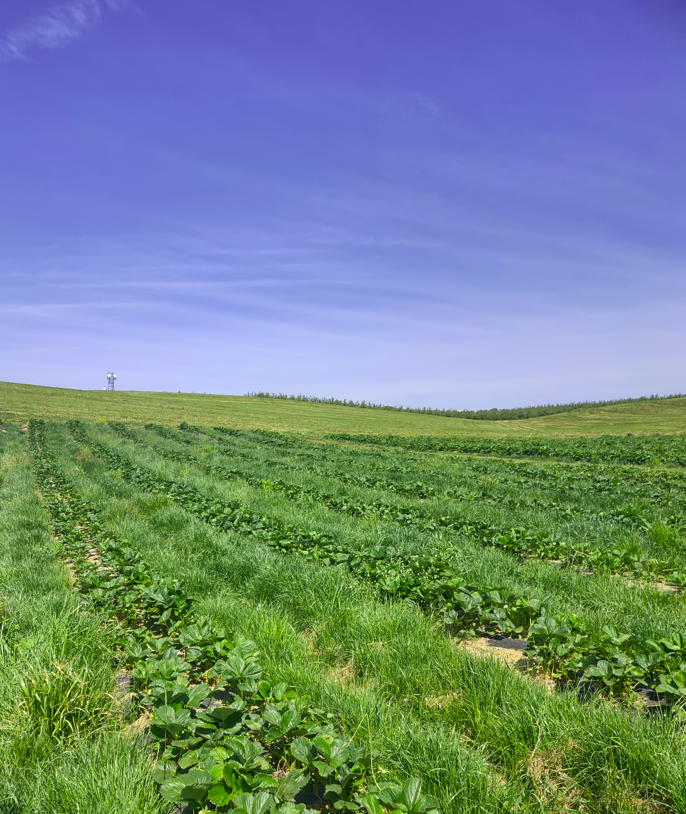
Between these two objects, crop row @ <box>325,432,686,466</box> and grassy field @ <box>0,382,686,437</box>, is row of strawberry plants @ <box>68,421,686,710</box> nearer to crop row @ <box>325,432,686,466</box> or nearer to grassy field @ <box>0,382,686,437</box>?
crop row @ <box>325,432,686,466</box>

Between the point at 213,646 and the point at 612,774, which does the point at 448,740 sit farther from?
the point at 213,646

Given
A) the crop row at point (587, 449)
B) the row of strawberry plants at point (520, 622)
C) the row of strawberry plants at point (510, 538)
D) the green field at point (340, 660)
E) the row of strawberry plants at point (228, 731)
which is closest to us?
the row of strawberry plants at point (228, 731)

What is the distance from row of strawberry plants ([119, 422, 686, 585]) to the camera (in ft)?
19.6

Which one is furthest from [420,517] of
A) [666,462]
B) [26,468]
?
[666,462]

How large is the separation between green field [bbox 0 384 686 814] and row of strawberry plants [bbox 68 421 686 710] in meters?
0.02

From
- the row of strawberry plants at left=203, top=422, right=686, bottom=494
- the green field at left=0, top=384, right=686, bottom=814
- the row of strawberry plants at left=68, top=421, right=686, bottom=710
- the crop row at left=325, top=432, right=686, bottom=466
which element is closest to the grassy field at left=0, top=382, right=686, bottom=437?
the row of strawberry plants at left=203, top=422, right=686, bottom=494

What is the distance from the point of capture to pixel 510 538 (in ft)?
23.1

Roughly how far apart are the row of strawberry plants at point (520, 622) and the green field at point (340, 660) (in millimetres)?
22

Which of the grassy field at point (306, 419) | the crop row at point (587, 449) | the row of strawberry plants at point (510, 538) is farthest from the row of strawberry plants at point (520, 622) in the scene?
the grassy field at point (306, 419)

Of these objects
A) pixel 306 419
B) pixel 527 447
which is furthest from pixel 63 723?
pixel 306 419

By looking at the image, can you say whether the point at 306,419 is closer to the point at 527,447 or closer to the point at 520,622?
the point at 527,447

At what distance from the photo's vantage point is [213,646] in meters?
3.71

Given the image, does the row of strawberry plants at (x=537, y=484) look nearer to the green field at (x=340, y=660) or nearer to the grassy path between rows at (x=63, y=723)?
the green field at (x=340, y=660)

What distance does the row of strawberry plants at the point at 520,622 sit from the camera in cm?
335
